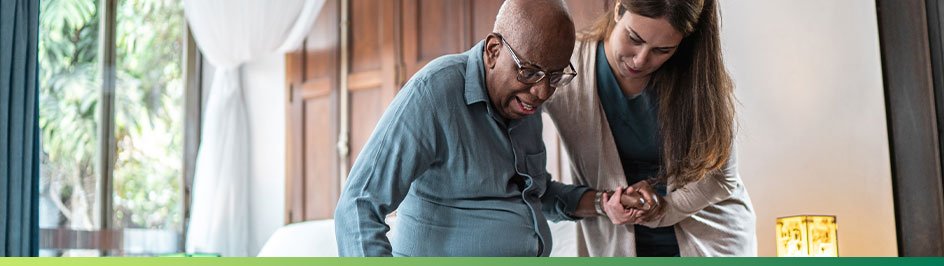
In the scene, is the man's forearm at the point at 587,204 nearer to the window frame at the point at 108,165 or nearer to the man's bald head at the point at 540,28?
the man's bald head at the point at 540,28

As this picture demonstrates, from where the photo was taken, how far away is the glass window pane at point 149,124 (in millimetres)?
3391

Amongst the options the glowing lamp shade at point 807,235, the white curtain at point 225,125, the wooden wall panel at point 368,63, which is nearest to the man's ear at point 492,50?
the wooden wall panel at point 368,63

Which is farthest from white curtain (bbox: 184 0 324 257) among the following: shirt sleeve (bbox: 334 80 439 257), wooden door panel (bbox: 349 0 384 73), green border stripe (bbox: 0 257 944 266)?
green border stripe (bbox: 0 257 944 266)

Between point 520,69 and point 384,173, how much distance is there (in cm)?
23

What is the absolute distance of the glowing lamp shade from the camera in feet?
7.47

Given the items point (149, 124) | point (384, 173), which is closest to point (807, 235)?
point (384, 173)

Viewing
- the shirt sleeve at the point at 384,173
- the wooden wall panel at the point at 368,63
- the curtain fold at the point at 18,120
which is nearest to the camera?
the shirt sleeve at the point at 384,173

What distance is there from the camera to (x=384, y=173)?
136 cm

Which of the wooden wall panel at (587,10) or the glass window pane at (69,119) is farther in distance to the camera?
the glass window pane at (69,119)

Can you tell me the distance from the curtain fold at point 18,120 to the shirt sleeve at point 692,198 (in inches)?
44.3

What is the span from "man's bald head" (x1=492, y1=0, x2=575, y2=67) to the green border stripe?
43cm

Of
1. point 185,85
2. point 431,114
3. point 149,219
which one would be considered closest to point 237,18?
point 185,85

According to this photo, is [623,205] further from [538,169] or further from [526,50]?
[526,50]

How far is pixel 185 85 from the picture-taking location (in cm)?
360
